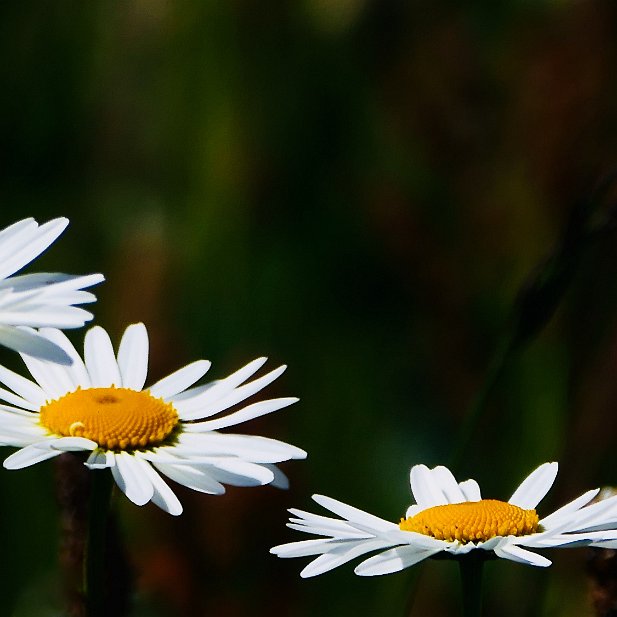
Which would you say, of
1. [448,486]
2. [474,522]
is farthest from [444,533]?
[448,486]

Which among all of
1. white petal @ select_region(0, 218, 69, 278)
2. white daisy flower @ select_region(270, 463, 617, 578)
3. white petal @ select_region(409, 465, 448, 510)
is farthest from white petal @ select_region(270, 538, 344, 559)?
white petal @ select_region(0, 218, 69, 278)

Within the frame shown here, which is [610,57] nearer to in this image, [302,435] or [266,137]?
[302,435]

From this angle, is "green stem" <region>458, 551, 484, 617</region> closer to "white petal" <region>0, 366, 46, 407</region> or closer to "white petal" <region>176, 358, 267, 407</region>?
"white petal" <region>176, 358, 267, 407</region>

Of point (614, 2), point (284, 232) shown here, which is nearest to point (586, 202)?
point (614, 2)

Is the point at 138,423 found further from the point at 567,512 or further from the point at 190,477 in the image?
the point at 567,512

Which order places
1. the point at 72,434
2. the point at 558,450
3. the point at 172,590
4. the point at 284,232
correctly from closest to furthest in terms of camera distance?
the point at 72,434
the point at 172,590
the point at 558,450
the point at 284,232

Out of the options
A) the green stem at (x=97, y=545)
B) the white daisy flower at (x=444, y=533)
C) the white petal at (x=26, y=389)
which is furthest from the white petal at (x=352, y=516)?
the white petal at (x=26, y=389)

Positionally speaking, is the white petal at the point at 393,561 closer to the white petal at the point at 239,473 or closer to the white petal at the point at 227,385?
the white petal at the point at 239,473

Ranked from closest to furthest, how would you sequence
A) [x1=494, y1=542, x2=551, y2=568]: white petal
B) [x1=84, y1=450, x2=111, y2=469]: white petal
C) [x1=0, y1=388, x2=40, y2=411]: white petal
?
[x1=494, y1=542, x2=551, y2=568]: white petal
[x1=84, y1=450, x2=111, y2=469]: white petal
[x1=0, y1=388, x2=40, y2=411]: white petal
